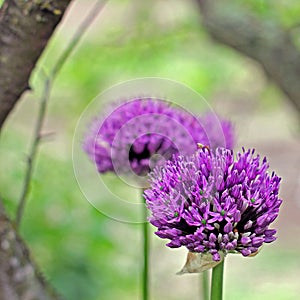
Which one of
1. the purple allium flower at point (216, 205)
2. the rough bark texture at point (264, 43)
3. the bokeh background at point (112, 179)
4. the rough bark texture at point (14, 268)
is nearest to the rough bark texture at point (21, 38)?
the rough bark texture at point (14, 268)

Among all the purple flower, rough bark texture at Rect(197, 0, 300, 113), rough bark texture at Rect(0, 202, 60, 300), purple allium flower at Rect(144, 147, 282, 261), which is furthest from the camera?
rough bark texture at Rect(197, 0, 300, 113)

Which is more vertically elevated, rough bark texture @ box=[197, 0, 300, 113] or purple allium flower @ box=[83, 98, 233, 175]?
purple allium flower @ box=[83, 98, 233, 175]

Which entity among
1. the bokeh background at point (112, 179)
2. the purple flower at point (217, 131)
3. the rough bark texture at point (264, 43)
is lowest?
the bokeh background at point (112, 179)

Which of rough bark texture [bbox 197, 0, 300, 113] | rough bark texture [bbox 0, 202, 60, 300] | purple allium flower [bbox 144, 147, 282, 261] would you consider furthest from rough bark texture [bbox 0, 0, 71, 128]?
rough bark texture [bbox 197, 0, 300, 113]

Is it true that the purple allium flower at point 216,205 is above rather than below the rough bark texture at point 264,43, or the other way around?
above

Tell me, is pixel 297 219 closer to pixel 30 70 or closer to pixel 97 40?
pixel 97 40

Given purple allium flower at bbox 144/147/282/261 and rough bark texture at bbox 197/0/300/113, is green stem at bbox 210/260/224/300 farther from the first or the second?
rough bark texture at bbox 197/0/300/113

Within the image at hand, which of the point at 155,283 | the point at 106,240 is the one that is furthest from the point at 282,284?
the point at 106,240

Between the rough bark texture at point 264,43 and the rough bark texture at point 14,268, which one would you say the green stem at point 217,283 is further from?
the rough bark texture at point 264,43
